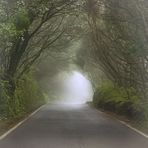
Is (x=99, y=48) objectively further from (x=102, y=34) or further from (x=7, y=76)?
(x=7, y=76)

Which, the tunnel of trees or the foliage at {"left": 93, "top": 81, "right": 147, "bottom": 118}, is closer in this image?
the tunnel of trees

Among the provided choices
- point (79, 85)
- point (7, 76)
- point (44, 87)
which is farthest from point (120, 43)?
point (79, 85)

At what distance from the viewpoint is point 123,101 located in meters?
35.8

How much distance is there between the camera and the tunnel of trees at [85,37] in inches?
997

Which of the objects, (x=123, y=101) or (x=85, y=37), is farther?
(x=85, y=37)

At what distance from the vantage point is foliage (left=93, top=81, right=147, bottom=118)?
2839 cm

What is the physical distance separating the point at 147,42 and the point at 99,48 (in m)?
17.6

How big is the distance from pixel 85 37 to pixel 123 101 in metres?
10.3

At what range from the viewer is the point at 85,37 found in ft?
146

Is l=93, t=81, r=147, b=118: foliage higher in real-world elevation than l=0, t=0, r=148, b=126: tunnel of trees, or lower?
lower

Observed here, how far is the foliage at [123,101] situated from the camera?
93.1 ft

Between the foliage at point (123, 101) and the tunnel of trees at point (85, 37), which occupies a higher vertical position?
the tunnel of trees at point (85, 37)

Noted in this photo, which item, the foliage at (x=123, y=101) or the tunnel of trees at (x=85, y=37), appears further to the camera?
the foliage at (x=123, y=101)

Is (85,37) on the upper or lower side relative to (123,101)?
upper
